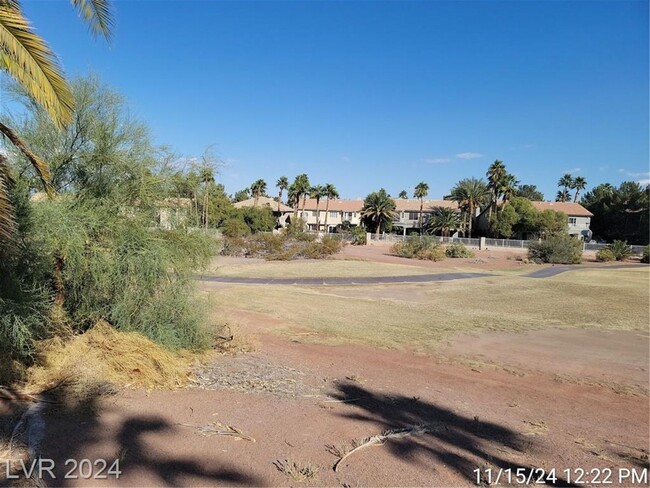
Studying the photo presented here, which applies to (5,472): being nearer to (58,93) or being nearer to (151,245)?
(58,93)

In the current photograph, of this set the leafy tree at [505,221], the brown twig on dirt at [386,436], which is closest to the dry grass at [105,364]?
the brown twig on dirt at [386,436]

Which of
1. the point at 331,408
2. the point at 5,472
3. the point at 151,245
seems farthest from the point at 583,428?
the point at 151,245

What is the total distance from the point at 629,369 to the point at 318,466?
9.39 m

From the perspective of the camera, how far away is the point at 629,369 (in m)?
10.9

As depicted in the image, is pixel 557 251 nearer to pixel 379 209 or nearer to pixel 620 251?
pixel 620 251

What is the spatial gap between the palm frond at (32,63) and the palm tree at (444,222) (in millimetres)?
77913

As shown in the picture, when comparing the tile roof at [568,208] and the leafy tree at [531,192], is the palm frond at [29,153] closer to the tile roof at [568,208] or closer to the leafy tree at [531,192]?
the tile roof at [568,208]

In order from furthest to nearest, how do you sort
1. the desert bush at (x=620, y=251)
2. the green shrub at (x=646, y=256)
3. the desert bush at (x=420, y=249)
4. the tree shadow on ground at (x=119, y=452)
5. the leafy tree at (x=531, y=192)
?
the leafy tree at (x=531, y=192), the desert bush at (x=620, y=251), the green shrub at (x=646, y=256), the desert bush at (x=420, y=249), the tree shadow on ground at (x=119, y=452)

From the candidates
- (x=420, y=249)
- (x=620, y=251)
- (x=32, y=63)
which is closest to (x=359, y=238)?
(x=420, y=249)

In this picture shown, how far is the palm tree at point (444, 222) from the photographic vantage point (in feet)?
263

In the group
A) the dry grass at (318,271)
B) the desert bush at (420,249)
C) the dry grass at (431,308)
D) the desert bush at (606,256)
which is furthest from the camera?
the desert bush at (606,256)

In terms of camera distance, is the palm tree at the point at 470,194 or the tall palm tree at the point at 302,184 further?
the tall palm tree at the point at 302,184

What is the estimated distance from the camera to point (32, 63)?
5.28 metres

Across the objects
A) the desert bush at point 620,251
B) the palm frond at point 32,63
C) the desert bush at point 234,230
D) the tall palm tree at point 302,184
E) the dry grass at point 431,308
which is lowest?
the dry grass at point 431,308
